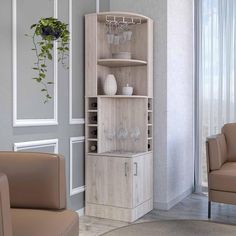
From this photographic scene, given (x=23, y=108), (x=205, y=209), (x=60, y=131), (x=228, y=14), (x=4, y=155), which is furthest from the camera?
(x=228, y=14)

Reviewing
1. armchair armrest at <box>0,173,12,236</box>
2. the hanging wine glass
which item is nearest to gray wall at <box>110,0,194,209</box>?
the hanging wine glass

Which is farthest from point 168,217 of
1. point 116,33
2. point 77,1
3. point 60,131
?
point 77,1

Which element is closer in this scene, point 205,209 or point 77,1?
point 77,1

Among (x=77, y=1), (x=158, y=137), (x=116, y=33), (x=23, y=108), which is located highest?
(x=77, y=1)

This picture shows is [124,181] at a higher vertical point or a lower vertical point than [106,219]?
higher

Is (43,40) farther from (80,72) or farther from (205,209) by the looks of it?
(205,209)

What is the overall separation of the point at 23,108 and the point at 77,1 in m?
1.19

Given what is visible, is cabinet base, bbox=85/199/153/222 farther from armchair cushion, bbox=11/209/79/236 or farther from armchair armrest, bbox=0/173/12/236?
armchair armrest, bbox=0/173/12/236

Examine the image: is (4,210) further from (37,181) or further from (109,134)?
(109,134)

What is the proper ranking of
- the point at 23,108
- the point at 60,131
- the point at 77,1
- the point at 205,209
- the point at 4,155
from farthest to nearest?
the point at 205,209 → the point at 77,1 → the point at 60,131 → the point at 23,108 → the point at 4,155

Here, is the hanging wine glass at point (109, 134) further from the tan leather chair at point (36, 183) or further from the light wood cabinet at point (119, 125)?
the tan leather chair at point (36, 183)

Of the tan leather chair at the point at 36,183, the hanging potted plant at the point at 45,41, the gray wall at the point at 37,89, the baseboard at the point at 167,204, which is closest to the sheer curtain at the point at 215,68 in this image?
A: the baseboard at the point at 167,204

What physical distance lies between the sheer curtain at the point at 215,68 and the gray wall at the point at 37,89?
1.41 metres

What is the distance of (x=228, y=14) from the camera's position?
4012 millimetres
